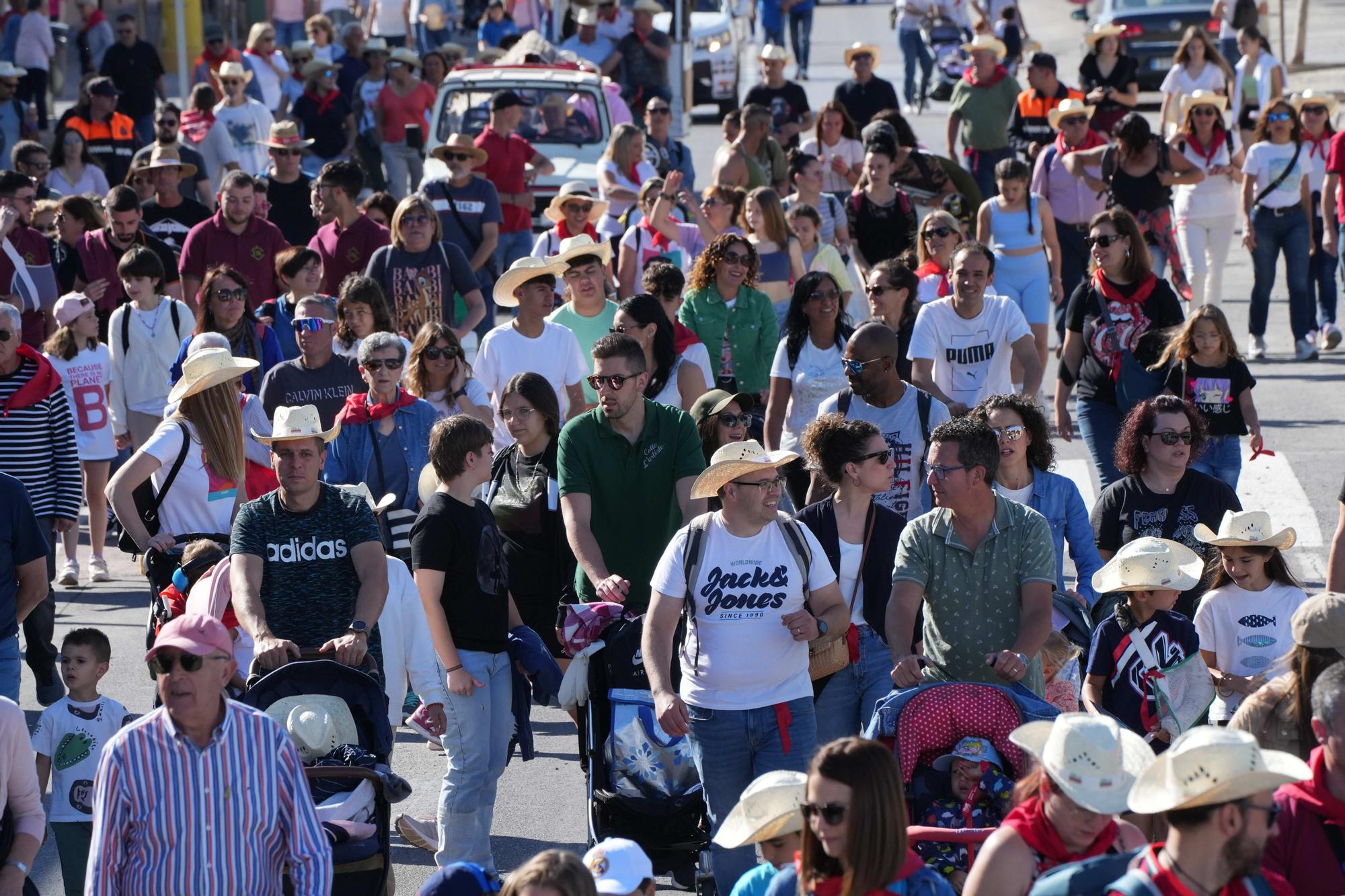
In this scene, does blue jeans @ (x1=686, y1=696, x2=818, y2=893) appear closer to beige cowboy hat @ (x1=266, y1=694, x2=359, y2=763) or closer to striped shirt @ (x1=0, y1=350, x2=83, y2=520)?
beige cowboy hat @ (x1=266, y1=694, x2=359, y2=763)

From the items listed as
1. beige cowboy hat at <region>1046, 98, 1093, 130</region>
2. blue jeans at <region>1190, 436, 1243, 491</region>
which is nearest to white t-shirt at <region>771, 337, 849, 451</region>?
blue jeans at <region>1190, 436, 1243, 491</region>

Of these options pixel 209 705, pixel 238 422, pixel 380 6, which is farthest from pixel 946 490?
pixel 380 6

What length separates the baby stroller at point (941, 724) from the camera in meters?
6.16

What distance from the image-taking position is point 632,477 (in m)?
7.79

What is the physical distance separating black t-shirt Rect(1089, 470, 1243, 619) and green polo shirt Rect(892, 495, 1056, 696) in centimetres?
147

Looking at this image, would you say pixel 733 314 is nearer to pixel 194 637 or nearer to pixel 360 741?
pixel 360 741

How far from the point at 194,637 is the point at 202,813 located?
0.47 m

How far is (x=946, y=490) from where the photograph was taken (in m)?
6.67

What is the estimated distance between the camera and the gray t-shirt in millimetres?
9883

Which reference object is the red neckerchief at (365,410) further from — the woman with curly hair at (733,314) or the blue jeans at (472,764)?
the woman with curly hair at (733,314)

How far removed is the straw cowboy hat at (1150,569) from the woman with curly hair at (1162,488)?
921 mm

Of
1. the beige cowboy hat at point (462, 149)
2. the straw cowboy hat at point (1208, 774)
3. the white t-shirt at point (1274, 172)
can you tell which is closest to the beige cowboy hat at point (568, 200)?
the beige cowboy hat at point (462, 149)

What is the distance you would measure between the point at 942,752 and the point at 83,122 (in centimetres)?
1514

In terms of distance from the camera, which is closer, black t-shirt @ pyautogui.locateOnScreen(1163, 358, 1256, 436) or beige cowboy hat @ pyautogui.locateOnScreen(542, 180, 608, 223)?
black t-shirt @ pyautogui.locateOnScreen(1163, 358, 1256, 436)
